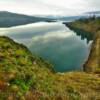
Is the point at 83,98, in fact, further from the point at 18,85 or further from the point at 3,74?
the point at 3,74

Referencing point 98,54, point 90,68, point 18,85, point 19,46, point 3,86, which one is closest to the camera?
point 3,86

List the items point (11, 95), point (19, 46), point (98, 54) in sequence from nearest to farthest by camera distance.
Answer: point (11, 95)
point (19, 46)
point (98, 54)

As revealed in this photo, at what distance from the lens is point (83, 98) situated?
1983 cm

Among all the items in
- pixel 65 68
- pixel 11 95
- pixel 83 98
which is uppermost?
pixel 11 95

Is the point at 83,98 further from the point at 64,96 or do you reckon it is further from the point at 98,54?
the point at 98,54

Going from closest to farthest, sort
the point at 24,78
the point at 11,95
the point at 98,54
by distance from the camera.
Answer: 1. the point at 11,95
2. the point at 24,78
3. the point at 98,54

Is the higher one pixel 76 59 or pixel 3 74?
pixel 3 74

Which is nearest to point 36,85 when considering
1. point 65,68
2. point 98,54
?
point 65,68

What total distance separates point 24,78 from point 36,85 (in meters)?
1.09

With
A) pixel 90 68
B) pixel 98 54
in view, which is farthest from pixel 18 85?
pixel 98 54

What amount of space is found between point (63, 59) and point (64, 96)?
101 meters

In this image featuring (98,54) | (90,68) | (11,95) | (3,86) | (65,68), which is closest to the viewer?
(11,95)

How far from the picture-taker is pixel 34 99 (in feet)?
51.9

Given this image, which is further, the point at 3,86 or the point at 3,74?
the point at 3,74
